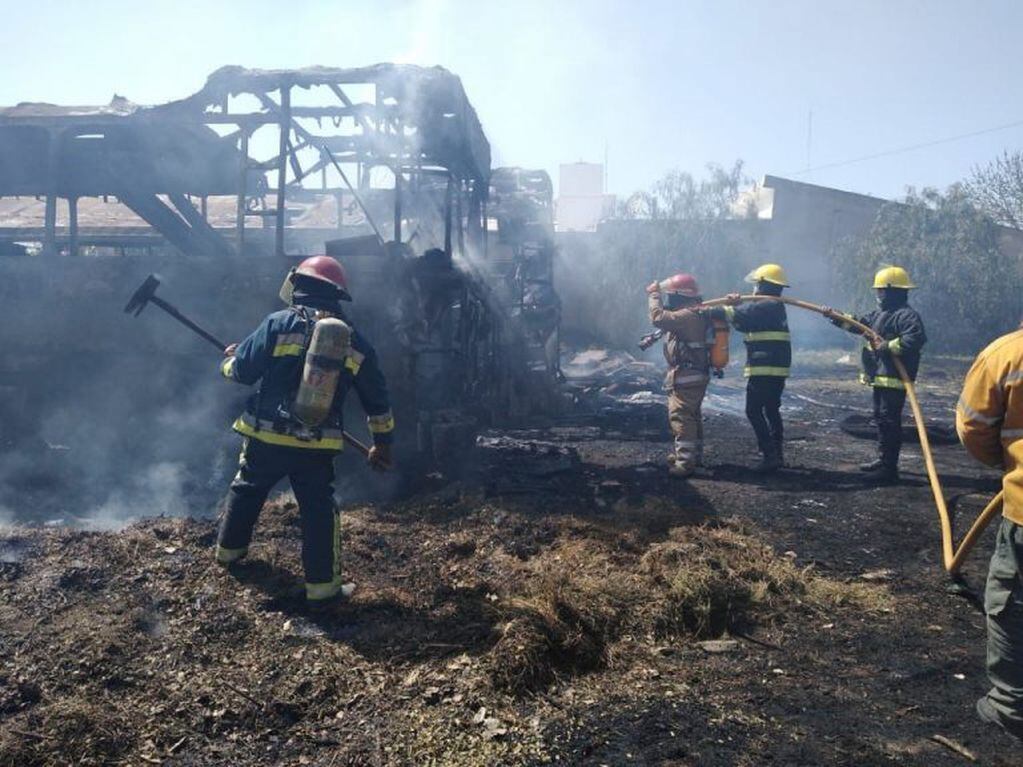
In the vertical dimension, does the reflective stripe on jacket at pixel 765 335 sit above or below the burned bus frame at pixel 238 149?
below

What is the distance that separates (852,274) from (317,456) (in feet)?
84.1

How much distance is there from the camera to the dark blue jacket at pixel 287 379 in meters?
4.46

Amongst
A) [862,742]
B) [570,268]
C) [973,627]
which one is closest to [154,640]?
[862,742]

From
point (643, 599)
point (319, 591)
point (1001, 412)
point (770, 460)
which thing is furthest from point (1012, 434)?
point (770, 460)

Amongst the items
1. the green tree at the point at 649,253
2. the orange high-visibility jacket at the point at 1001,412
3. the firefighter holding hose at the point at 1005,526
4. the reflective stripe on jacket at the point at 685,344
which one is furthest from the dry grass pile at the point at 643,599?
the green tree at the point at 649,253

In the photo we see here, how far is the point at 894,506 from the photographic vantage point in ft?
22.0

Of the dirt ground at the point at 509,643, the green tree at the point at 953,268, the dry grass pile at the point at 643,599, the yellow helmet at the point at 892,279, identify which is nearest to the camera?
the dirt ground at the point at 509,643

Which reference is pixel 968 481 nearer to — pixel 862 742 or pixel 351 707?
pixel 862 742

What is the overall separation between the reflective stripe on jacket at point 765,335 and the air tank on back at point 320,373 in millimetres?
4600

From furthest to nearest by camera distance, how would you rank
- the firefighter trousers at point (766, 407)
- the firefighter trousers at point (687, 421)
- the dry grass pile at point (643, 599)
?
the firefighter trousers at point (766, 407) → the firefighter trousers at point (687, 421) → the dry grass pile at point (643, 599)

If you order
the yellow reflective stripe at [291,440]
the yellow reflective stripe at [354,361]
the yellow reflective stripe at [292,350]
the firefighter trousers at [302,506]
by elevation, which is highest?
the yellow reflective stripe at [292,350]

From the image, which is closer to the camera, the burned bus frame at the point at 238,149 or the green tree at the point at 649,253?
the burned bus frame at the point at 238,149

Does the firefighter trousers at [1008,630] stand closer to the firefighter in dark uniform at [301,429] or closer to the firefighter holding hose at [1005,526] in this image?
the firefighter holding hose at [1005,526]

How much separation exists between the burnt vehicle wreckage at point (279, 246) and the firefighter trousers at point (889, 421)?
12.9 feet
